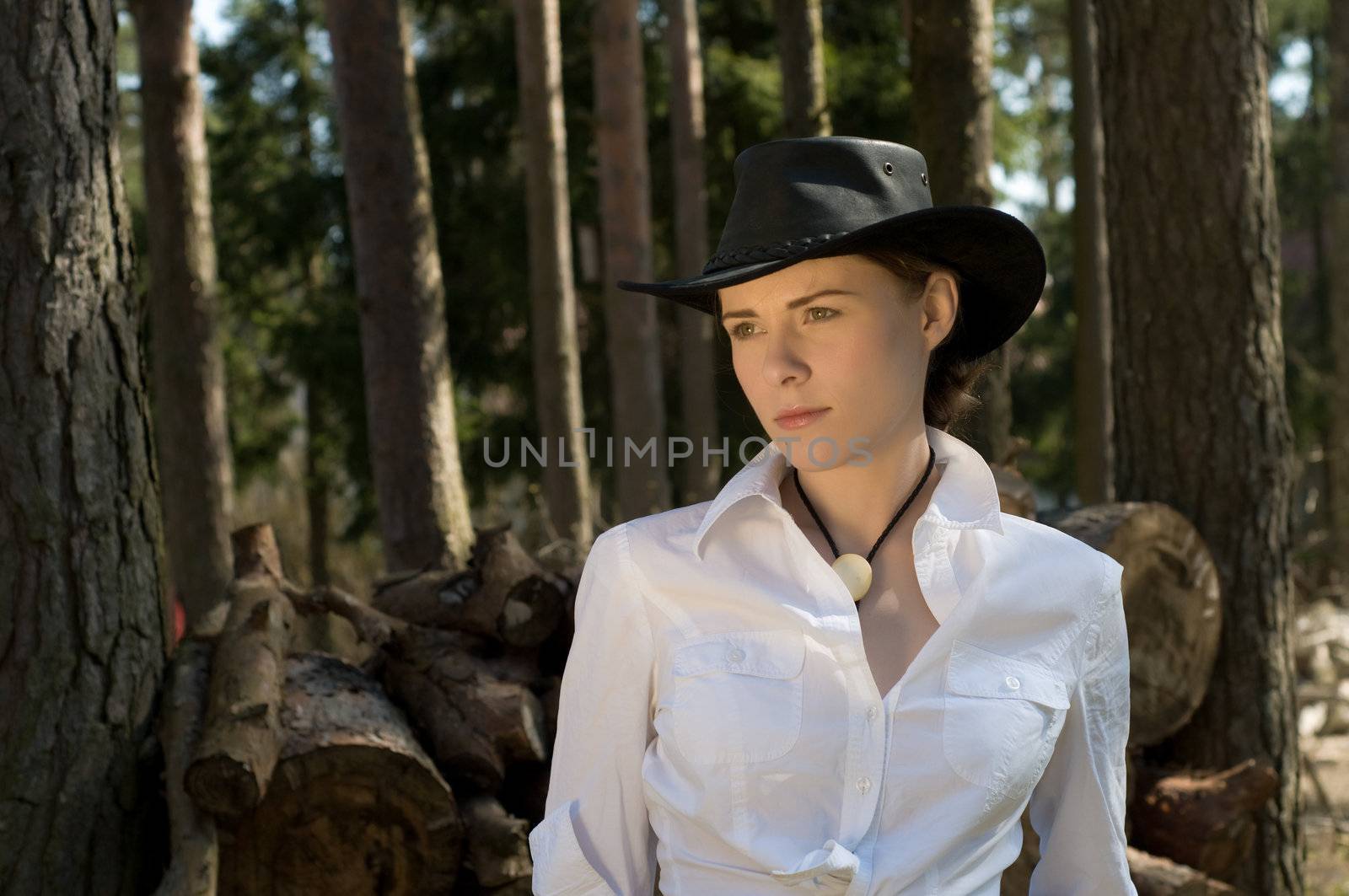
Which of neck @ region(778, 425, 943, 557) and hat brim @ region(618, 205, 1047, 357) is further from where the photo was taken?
neck @ region(778, 425, 943, 557)

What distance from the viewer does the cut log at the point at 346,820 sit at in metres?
3.31

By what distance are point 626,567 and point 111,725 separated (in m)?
1.74

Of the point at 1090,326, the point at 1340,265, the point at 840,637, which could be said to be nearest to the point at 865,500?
the point at 840,637

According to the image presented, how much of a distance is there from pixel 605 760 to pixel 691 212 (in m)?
9.59

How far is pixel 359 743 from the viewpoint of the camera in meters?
3.34

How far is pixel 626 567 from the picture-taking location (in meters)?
2.17

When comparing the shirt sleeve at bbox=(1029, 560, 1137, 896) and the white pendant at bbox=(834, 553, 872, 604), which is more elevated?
the white pendant at bbox=(834, 553, 872, 604)

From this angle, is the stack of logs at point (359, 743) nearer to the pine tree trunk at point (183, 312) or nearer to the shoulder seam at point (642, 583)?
the shoulder seam at point (642, 583)

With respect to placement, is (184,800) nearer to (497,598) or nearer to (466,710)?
(466,710)

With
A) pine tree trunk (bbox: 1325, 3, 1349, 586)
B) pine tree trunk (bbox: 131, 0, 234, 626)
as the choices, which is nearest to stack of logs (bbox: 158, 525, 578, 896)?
pine tree trunk (bbox: 131, 0, 234, 626)

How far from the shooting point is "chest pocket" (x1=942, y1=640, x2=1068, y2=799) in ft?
6.73

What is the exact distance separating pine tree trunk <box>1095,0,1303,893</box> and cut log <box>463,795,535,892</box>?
7.90ft

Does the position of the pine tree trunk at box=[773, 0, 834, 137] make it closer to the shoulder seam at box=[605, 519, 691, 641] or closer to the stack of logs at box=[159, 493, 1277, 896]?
the stack of logs at box=[159, 493, 1277, 896]

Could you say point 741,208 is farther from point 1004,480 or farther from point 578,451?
point 578,451
